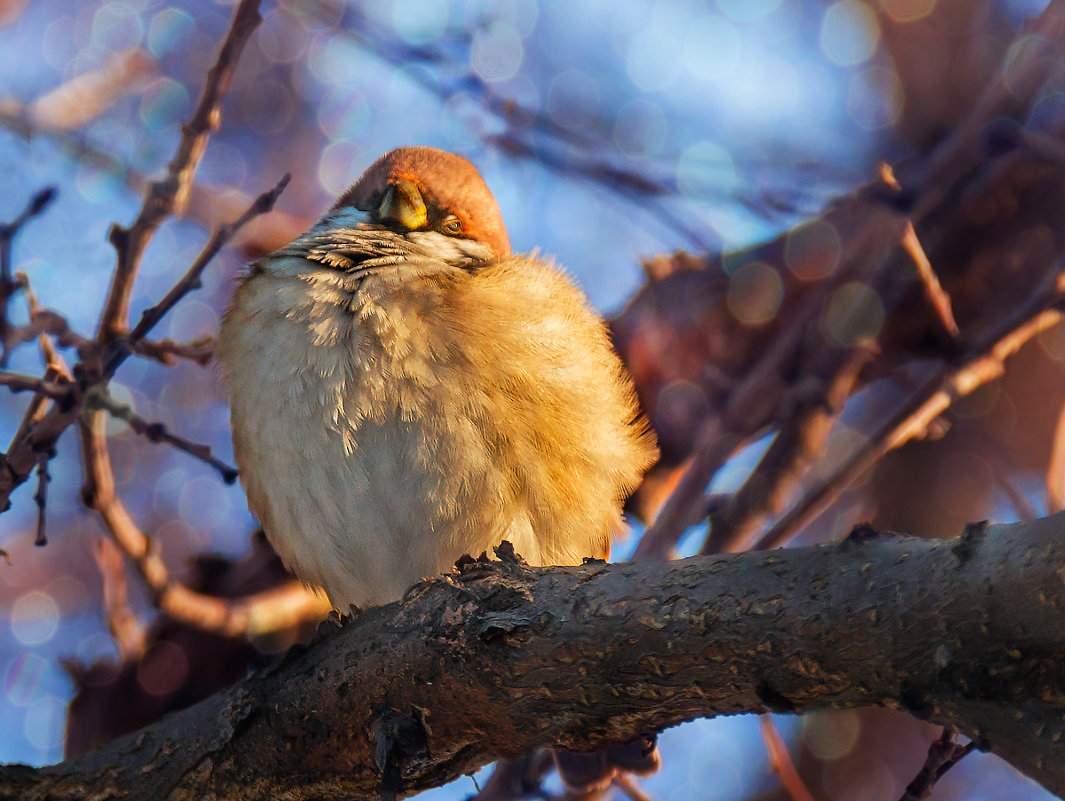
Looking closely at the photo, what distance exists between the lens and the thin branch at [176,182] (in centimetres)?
221

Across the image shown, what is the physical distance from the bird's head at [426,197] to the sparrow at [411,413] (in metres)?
0.15

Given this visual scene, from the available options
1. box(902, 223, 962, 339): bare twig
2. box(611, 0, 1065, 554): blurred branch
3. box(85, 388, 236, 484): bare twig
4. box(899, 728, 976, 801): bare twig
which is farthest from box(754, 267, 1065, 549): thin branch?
box(85, 388, 236, 484): bare twig

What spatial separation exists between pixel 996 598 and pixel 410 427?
5.26 ft

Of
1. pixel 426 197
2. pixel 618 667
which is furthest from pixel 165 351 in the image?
pixel 618 667

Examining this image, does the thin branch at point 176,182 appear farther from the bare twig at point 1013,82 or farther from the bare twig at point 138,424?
the bare twig at point 1013,82

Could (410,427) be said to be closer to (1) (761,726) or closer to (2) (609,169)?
(1) (761,726)

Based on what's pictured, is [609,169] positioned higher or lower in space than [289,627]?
Result: higher

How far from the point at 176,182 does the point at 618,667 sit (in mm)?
1338

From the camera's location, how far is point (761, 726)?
9.45 feet

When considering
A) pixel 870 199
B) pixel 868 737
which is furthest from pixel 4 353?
pixel 868 737

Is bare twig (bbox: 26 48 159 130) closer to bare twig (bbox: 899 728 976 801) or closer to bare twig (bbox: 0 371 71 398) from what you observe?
bare twig (bbox: 0 371 71 398)

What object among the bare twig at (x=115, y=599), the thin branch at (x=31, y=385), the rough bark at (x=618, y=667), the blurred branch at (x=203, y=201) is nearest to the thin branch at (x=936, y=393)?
the rough bark at (x=618, y=667)

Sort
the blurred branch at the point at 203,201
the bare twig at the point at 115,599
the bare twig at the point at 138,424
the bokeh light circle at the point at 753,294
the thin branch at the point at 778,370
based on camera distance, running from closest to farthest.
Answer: the bare twig at the point at 138,424 → the thin branch at the point at 778,370 → the bare twig at the point at 115,599 → the blurred branch at the point at 203,201 → the bokeh light circle at the point at 753,294

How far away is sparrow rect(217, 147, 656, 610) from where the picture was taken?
2.72m
